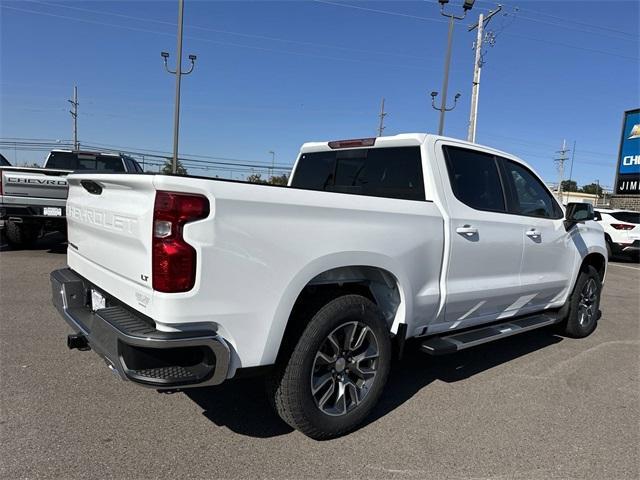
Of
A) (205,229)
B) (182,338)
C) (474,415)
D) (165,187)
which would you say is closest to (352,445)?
(474,415)

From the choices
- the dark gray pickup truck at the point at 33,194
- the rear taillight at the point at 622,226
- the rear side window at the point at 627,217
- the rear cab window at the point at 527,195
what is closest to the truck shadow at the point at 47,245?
the dark gray pickup truck at the point at 33,194

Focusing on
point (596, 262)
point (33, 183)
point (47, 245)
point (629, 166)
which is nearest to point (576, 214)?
point (596, 262)

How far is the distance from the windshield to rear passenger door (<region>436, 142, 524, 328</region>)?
32.3ft

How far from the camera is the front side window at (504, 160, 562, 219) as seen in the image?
4695mm

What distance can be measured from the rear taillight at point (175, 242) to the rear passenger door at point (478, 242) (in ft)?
6.72

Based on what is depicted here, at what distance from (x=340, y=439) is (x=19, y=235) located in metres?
9.42

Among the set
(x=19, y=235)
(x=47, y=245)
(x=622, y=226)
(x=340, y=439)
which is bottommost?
(x=47, y=245)

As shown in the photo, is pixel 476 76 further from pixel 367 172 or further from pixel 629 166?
pixel 367 172

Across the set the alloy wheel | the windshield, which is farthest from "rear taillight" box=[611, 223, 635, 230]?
the alloy wheel

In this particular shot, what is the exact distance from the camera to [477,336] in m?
4.08

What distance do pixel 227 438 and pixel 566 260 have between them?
3.98 metres

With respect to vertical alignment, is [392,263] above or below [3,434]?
above

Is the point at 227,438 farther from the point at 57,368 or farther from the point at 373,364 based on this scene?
the point at 57,368

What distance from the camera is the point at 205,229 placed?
2434mm
